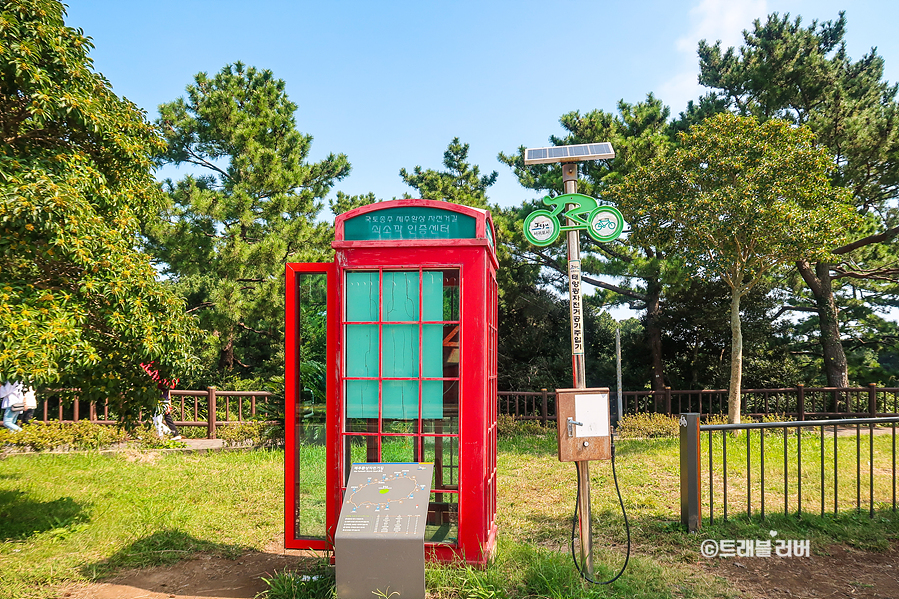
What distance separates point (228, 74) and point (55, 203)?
12576 mm

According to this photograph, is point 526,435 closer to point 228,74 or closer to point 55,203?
point 55,203

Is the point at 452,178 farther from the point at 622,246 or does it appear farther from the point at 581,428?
the point at 581,428

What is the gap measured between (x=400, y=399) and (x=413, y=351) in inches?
14.1

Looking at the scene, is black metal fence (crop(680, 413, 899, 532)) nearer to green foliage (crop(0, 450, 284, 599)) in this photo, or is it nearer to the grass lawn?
the grass lawn

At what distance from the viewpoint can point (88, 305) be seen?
4.77 meters

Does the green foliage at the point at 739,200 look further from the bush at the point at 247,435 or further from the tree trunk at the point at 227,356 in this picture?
the tree trunk at the point at 227,356

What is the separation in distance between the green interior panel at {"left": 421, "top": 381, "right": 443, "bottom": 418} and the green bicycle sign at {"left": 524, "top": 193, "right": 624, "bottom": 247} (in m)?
1.28

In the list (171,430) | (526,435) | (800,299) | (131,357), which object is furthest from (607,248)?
(131,357)

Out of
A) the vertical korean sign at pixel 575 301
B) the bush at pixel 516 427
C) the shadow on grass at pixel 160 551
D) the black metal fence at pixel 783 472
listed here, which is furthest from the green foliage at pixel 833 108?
the shadow on grass at pixel 160 551

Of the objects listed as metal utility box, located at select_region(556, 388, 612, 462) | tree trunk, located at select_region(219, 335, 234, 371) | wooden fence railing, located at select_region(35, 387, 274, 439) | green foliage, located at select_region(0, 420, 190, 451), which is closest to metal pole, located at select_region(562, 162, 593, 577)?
metal utility box, located at select_region(556, 388, 612, 462)

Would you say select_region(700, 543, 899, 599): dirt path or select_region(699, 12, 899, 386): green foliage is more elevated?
select_region(699, 12, 899, 386): green foliage

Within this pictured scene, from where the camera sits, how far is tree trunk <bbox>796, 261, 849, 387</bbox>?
15.0m

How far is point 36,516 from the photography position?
6039 millimetres

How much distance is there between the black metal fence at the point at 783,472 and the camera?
206 inches
